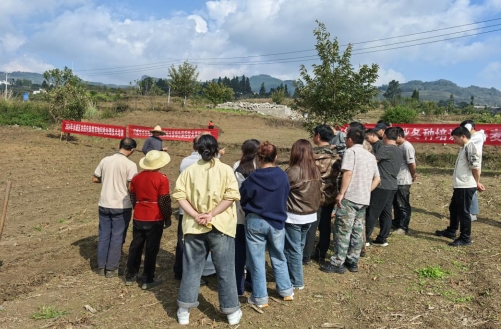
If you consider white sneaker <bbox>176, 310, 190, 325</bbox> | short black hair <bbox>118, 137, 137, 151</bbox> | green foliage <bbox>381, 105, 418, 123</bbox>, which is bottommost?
white sneaker <bbox>176, 310, 190, 325</bbox>

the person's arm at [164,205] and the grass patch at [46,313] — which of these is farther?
the person's arm at [164,205]

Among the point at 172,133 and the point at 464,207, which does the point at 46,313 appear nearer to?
the point at 464,207

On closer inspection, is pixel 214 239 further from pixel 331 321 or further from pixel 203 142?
pixel 331 321

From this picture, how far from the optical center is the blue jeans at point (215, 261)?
3146mm

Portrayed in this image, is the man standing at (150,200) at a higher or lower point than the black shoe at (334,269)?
higher

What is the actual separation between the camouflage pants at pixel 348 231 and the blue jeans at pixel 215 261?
5.15 feet

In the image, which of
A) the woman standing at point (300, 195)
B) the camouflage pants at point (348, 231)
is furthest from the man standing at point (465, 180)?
the woman standing at point (300, 195)

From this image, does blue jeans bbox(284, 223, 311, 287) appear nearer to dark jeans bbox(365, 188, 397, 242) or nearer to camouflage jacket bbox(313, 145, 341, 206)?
camouflage jacket bbox(313, 145, 341, 206)

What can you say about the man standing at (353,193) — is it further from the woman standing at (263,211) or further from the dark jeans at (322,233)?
the woman standing at (263,211)

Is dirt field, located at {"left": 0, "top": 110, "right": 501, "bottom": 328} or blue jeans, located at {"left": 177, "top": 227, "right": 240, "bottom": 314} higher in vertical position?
blue jeans, located at {"left": 177, "top": 227, "right": 240, "bottom": 314}

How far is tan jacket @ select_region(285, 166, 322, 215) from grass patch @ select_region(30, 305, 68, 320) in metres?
2.51

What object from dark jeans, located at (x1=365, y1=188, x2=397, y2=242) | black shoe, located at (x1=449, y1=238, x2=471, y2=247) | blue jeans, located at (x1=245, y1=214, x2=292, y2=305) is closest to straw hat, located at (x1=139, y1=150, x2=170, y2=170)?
blue jeans, located at (x1=245, y1=214, x2=292, y2=305)

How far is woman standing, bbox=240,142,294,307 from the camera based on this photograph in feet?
10.9

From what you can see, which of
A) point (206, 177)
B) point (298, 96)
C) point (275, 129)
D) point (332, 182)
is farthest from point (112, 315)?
point (275, 129)
